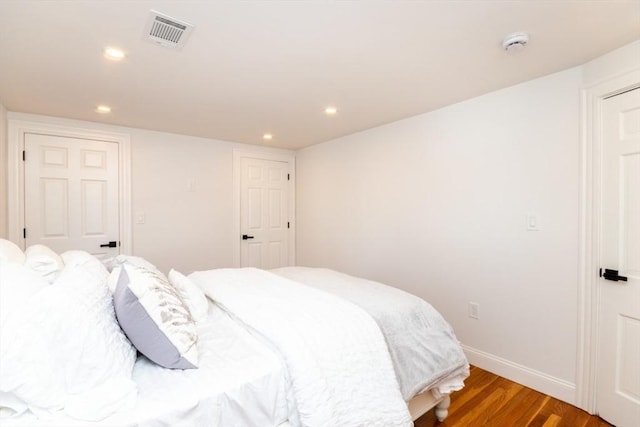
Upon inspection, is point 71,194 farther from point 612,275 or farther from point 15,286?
point 612,275

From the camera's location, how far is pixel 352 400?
4.11 feet

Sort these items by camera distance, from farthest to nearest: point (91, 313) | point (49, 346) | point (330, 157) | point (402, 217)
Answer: point (330, 157)
point (402, 217)
point (91, 313)
point (49, 346)

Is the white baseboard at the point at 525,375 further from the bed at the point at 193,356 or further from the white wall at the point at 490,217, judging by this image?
the bed at the point at 193,356

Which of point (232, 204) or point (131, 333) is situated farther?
point (232, 204)

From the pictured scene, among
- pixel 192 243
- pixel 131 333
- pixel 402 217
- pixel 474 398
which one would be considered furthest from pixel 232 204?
pixel 474 398

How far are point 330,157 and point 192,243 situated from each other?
2.06m

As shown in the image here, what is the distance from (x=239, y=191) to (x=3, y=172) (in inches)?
88.4

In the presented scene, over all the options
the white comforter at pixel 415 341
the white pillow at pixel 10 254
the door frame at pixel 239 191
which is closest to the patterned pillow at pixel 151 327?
the white pillow at pixel 10 254

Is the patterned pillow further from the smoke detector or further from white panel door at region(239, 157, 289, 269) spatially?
white panel door at region(239, 157, 289, 269)

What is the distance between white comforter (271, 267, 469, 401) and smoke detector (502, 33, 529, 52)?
155 centimetres

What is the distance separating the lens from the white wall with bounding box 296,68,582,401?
2107mm

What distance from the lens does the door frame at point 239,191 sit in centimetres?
410

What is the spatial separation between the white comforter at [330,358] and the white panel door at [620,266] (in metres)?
1.50

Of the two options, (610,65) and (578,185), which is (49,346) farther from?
(610,65)
